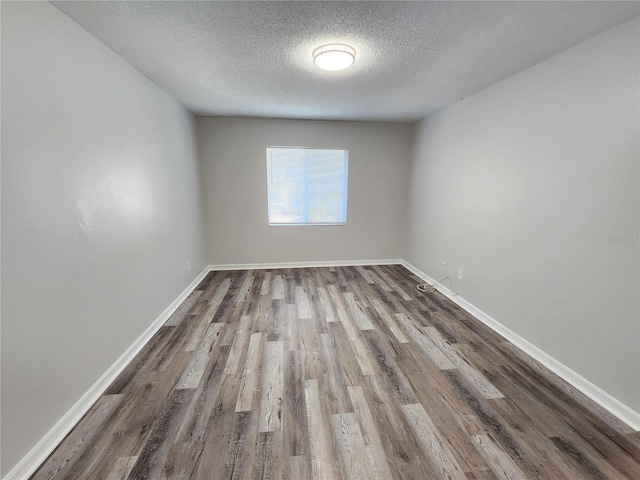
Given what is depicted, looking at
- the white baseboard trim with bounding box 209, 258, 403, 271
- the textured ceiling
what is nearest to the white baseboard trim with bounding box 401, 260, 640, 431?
the white baseboard trim with bounding box 209, 258, 403, 271

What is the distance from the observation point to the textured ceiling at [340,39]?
155 centimetres

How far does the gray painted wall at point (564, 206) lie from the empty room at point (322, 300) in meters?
0.02

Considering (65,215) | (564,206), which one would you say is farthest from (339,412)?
(564,206)

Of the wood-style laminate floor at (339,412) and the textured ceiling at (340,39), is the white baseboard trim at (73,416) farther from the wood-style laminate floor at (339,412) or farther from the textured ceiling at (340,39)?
the textured ceiling at (340,39)

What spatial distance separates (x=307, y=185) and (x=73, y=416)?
12.3 ft

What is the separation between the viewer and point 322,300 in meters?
3.42

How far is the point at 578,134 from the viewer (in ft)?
6.38

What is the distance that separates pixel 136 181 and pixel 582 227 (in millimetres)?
3430

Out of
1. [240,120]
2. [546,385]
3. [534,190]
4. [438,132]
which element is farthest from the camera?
[240,120]

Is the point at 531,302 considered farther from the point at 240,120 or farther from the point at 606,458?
the point at 240,120

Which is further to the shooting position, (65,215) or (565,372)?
(565,372)

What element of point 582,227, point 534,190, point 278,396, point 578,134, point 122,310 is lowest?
point 278,396

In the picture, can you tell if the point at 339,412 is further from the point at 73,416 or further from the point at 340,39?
the point at 340,39

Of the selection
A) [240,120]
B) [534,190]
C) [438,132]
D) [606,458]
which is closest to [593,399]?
[606,458]
